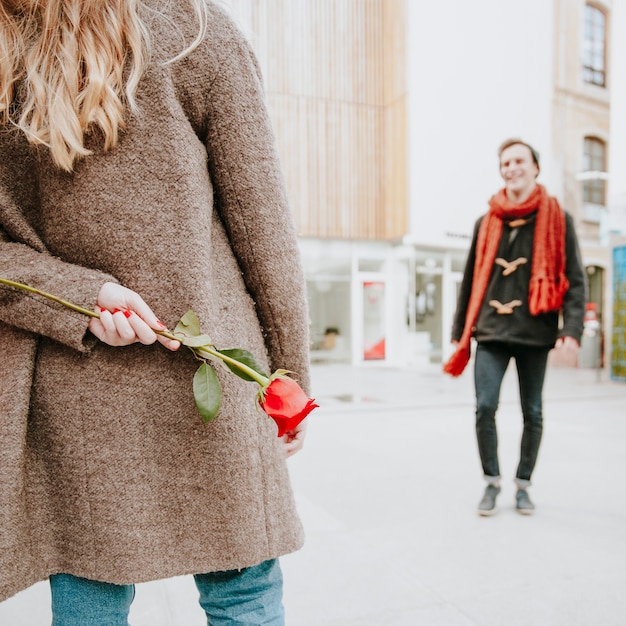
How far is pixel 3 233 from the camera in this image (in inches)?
42.1

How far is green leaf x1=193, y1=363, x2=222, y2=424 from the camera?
37.0 inches

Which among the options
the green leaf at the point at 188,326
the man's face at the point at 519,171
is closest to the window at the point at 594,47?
the man's face at the point at 519,171

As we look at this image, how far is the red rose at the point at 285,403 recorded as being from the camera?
0.90 metres

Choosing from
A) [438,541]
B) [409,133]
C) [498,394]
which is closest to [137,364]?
[438,541]

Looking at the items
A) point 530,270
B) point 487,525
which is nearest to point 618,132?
point 530,270

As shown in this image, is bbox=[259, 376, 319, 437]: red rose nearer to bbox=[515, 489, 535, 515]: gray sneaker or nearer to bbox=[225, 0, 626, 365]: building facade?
bbox=[515, 489, 535, 515]: gray sneaker

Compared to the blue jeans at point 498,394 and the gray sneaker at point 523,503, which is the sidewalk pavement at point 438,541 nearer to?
the gray sneaker at point 523,503

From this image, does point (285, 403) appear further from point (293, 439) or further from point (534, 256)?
point (534, 256)

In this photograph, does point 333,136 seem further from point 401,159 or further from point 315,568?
point 315,568

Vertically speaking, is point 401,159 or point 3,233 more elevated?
point 401,159

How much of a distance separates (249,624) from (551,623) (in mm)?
1409

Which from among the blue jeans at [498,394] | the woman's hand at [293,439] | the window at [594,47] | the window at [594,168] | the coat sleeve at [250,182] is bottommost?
the blue jeans at [498,394]

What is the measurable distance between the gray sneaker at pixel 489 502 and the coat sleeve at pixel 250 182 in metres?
2.40

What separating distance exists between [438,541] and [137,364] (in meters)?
2.20
